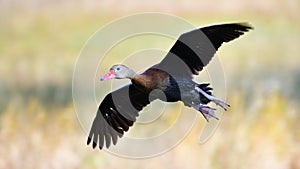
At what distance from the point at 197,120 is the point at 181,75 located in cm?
302

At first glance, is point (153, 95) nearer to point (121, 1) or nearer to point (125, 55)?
point (125, 55)

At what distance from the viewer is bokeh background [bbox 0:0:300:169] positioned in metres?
13.9

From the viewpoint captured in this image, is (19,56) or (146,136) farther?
(19,56)

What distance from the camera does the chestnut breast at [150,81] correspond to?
36.9ft

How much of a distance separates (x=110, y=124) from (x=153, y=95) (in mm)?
882

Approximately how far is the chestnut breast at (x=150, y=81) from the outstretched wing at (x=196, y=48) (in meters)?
0.14

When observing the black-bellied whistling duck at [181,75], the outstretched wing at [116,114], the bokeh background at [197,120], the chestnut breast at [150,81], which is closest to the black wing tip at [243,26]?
the black-bellied whistling duck at [181,75]

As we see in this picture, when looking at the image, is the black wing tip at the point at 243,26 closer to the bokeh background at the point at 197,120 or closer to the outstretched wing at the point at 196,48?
the outstretched wing at the point at 196,48

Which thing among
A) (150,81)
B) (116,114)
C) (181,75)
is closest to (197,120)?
(116,114)

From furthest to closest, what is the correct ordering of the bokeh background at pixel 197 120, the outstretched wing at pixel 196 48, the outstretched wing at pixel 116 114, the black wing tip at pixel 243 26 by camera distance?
the bokeh background at pixel 197 120, the outstretched wing at pixel 116 114, the outstretched wing at pixel 196 48, the black wing tip at pixel 243 26

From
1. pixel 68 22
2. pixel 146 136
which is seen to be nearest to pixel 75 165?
pixel 146 136

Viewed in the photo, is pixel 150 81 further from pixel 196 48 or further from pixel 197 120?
pixel 197 120

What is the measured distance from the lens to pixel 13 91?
1623 cm

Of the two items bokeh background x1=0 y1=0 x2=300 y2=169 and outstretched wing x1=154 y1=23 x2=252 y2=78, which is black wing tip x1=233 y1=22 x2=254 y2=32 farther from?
bokeh background x1=0 y1=0 x2=300 y2=169
